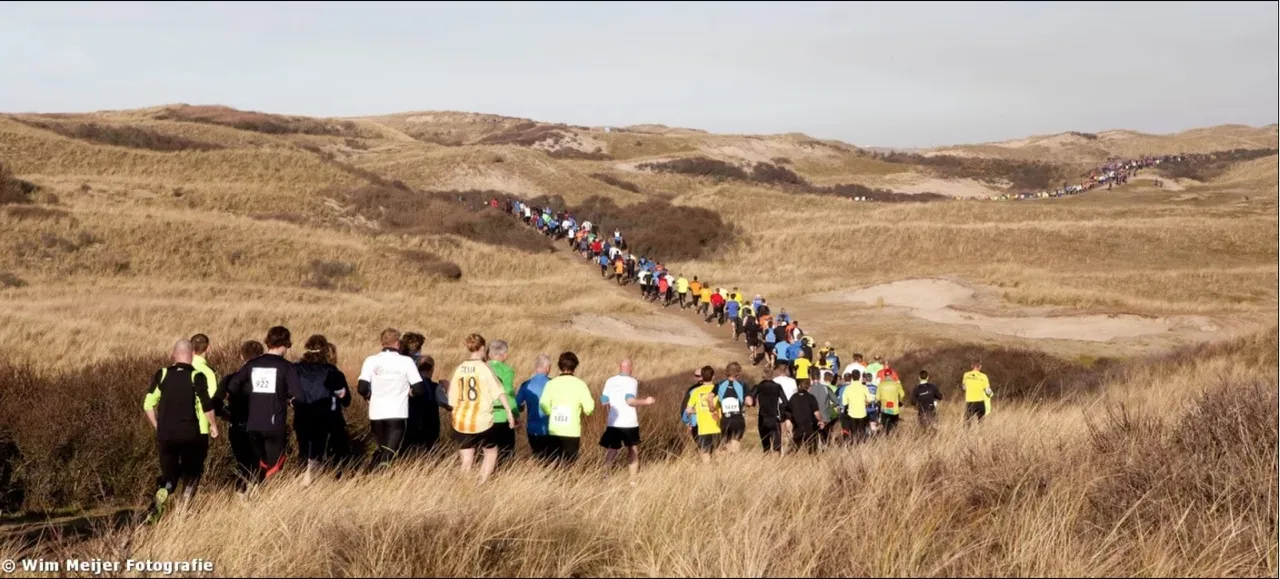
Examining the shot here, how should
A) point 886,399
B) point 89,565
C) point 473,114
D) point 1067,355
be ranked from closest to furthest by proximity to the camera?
point 89,565 → point 886,399 → point 1067,355 → point 473,114

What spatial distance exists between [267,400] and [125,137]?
71.6 meters

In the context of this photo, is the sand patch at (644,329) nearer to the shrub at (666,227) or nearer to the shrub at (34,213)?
the shrub at (666,227)

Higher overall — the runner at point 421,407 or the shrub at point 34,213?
the shrub at point 34,213

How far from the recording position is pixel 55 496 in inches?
350

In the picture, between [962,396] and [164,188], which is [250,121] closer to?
[164,188]

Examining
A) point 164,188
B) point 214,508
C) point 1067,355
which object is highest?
point 164,188

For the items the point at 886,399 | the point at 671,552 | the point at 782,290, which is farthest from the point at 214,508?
the point at 782,290

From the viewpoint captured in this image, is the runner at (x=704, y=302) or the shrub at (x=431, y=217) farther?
the shrub at (x=431, y=217)

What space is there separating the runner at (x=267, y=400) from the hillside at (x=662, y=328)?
0.57 meters

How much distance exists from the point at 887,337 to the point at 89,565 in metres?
27.0

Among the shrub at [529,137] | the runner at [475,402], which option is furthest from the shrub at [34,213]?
the shrub at [529,137]

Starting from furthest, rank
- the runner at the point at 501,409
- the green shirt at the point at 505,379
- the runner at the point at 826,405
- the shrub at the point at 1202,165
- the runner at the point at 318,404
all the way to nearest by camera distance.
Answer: the shrub at the point at 1202,165, the runner at the point at 826,405, the green shirt at the point at 505,379, the runner at the point at 501,409, the runner at the point at 318,404

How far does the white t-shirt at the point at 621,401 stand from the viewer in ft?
33.0

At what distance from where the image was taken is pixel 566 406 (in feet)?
30.8
